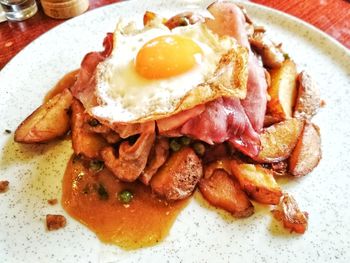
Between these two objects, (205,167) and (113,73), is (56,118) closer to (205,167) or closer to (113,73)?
(113,73)

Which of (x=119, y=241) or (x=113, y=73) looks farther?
(x=113, y=73)

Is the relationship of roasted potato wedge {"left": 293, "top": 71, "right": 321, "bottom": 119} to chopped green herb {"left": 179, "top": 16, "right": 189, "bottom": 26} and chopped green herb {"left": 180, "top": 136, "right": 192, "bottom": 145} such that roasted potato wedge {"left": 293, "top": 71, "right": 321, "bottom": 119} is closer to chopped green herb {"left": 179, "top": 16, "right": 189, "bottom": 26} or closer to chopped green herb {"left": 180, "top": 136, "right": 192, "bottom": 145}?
chopped green herb {"left": 180, "top": 136, "right": 192, "bottom": 145}

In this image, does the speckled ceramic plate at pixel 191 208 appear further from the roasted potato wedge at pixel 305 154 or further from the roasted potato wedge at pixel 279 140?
the roasted potato wedge at pixel 279 140

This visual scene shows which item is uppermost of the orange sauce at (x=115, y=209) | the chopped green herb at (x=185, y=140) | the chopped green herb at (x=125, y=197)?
the chopped green herb at (x=185, y=140)

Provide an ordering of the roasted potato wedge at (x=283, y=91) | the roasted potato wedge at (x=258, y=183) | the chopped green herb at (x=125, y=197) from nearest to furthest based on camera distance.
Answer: the roasted potato wedge at (x=258, y=183) → the chopped green herb at (x=125, y=197) → the roasted potato wedge at (x=283, y=91)

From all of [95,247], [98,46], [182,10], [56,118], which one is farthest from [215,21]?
[95,247]

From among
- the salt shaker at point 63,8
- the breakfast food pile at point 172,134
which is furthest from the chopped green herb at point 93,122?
the salt shaker at point 63,8

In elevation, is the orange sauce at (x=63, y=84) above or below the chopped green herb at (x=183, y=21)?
below
